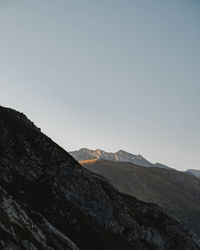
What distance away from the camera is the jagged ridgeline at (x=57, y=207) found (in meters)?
31.9

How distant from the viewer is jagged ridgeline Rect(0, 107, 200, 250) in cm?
3189

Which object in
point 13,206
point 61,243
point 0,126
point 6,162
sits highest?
point 0,126

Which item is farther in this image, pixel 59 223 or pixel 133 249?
pixel 133 249

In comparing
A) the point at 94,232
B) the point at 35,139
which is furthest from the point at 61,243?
the point at 35,139

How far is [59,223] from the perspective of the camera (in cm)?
3972

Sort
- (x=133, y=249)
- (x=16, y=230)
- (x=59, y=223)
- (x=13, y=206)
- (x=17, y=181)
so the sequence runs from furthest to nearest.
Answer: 1. (x=133, y=249)
2. (x=17, y=181)
3. (x=59, y=223)
4. (x=13, y=206)
5. (x=16, y=230)

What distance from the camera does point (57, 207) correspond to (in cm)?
4253

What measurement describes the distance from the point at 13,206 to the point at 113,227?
25559 mm

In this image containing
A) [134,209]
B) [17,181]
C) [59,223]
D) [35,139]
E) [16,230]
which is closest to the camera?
[16,230]

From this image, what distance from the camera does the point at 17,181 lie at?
42688 mm

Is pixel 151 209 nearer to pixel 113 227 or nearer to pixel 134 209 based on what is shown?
pixel 134 209

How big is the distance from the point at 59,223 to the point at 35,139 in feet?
66.4

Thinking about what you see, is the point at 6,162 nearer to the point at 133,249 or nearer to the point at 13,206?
the point at 13,206

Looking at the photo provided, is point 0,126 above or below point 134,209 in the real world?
above
